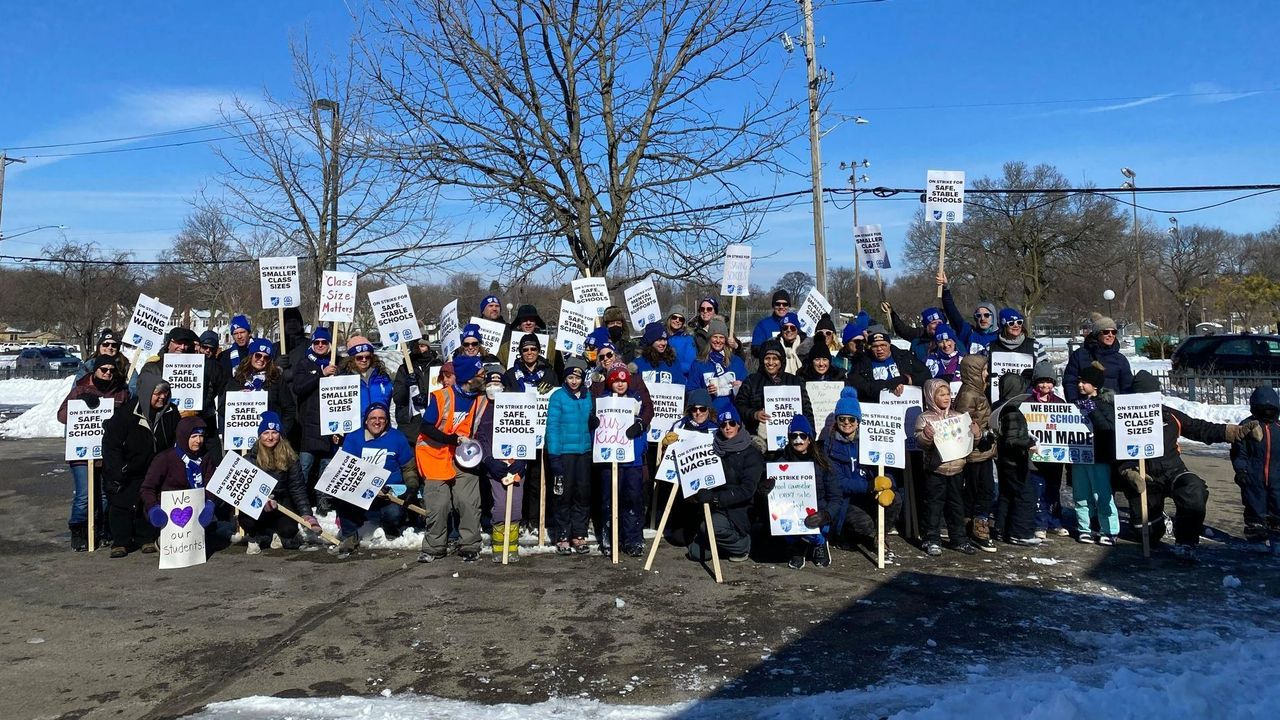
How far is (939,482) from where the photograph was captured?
819 cm

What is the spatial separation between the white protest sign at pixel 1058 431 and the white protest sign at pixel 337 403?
21.2ft

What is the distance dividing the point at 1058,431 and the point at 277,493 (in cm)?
748

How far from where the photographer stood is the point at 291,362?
33.0 feet

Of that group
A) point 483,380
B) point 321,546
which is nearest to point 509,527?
point 483,380

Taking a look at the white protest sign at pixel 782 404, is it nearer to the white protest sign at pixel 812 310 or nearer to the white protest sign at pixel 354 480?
the white protest sign at pixel 812 310

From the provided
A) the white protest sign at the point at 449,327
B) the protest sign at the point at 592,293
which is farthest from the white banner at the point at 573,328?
the white protest sign at the point at 449,327

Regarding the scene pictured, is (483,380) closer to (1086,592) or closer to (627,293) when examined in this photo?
(627,293)

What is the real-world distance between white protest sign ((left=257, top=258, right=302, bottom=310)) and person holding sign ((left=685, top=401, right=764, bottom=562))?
5.57 meters

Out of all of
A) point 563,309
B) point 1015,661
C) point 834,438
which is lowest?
point 1015,661

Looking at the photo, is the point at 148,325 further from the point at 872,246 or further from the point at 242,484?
the point at 872,246

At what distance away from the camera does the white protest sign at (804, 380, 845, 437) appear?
872 cm

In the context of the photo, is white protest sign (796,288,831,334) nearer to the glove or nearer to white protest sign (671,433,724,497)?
white protest sign (671,433,724,497)

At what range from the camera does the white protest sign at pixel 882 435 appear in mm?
8039

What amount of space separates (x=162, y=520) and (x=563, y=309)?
4429 mm
